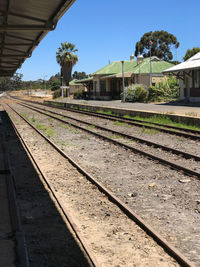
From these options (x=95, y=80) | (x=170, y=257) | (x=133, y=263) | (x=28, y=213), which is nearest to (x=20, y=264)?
(x=133, y=263)

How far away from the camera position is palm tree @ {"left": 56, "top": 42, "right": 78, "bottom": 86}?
264 ft

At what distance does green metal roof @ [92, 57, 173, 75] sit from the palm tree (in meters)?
27.0

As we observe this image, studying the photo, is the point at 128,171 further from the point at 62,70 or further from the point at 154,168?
the point at 62,70

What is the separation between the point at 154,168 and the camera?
28.3ft

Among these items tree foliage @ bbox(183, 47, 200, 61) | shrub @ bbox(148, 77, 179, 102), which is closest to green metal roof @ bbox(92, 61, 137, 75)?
shrub @ bbox(148, 77, 179, 102)

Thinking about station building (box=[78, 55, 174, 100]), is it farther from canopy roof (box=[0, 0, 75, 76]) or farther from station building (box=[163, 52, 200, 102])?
canopy roof (box=[0, 0, 75, 76])

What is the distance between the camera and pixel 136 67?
47938 mm

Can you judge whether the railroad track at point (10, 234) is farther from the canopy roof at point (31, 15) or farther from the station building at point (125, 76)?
the station building at point (125, 76)

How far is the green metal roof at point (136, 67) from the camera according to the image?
45812 mm

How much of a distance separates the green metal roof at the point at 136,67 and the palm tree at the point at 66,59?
27.0m

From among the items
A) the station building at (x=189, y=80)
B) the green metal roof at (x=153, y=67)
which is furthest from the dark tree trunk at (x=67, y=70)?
the station building at (x=189, y=80)

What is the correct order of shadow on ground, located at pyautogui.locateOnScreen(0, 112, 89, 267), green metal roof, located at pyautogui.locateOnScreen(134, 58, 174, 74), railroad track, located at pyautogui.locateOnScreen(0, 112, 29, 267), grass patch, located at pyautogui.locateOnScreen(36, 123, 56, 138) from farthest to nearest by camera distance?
green metal roof, located at pyautogui.locateOnScreen(134, 58, 174, 74)
grass patch, located at pyautogui.locateOnScreen(36, 123, 56, 138)
shadow on ground, located at pyautogui.locateOnScreen(0, 112, 89, 267)
railroad track, located at pyautogui.locateOnScreen(0, 112, 29, 267)

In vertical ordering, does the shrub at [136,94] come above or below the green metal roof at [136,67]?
below

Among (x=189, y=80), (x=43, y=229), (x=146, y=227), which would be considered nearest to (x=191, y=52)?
(x=189, y=80)
